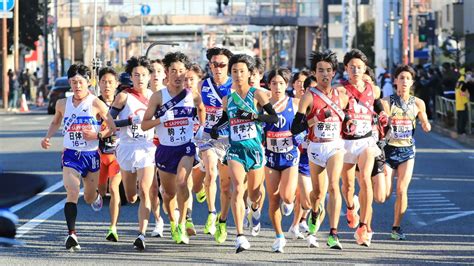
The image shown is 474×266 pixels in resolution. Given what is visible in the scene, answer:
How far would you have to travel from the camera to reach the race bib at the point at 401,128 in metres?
13.3

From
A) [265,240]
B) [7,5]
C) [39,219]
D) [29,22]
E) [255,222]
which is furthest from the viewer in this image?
[29,22]

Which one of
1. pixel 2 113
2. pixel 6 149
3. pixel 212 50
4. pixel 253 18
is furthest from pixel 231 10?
pixel 212 50

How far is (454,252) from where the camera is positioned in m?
12.0

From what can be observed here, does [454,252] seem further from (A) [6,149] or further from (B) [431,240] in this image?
(A) [6,149]

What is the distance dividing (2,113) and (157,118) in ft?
140

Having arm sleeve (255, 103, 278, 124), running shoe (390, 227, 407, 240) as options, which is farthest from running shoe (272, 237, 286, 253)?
running shoe (390, 227, 407, 240)

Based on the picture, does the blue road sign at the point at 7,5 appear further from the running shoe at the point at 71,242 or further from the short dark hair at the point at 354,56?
the running shoe at the point at 71,242

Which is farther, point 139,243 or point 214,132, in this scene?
point 214,132

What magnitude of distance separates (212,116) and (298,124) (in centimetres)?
173

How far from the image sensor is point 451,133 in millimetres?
34188

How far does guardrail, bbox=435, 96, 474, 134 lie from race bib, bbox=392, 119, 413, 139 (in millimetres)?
19020

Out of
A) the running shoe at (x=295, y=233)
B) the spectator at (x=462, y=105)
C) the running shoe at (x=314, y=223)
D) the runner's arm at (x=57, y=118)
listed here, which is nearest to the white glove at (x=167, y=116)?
the runner's arm at (x=57, y=118)

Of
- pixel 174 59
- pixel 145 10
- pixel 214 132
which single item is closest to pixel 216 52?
pixel 174 59

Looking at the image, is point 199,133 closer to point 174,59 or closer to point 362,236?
point 174,59
